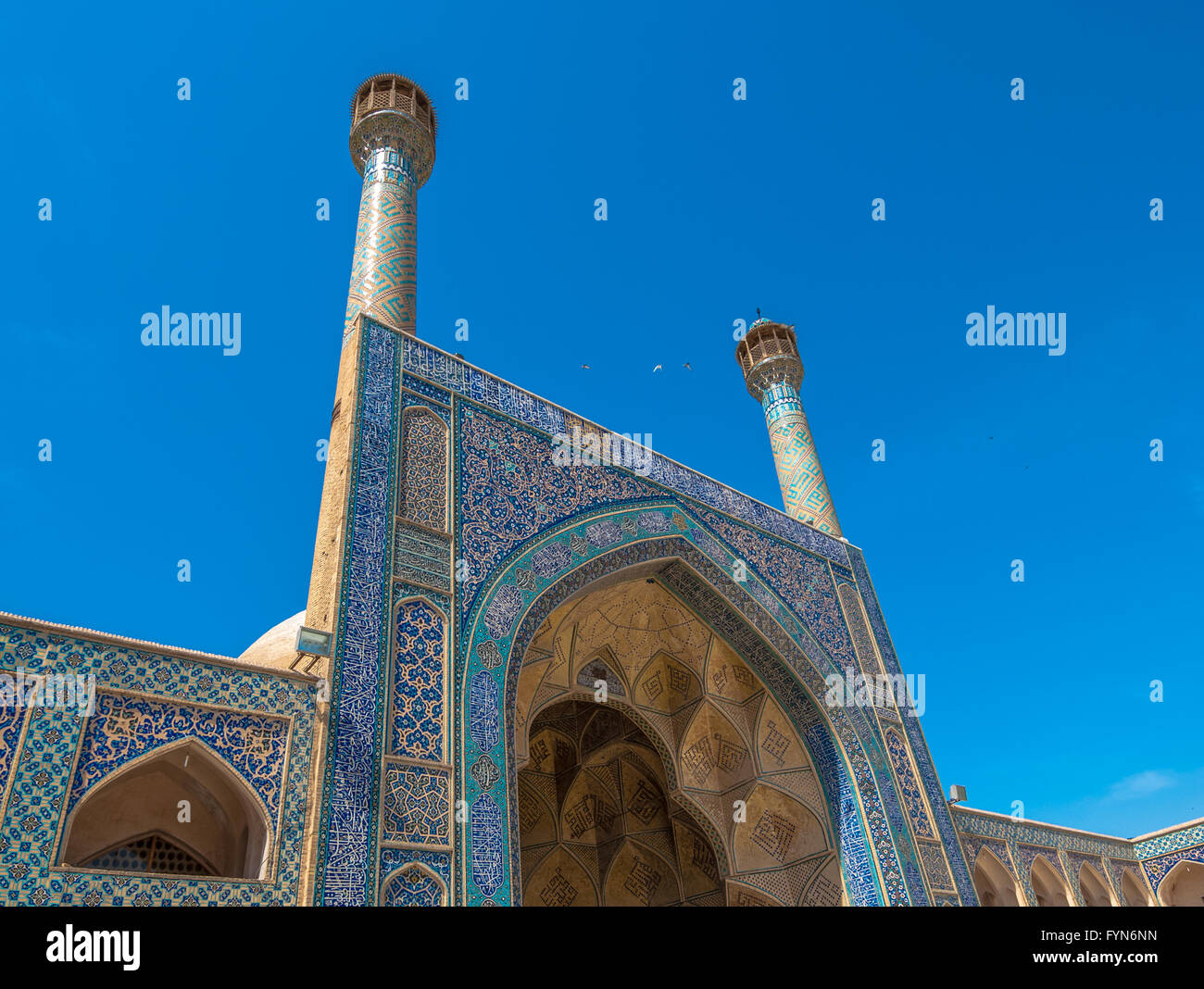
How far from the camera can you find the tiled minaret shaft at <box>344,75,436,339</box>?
7551 millimetres

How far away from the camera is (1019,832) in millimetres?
10461

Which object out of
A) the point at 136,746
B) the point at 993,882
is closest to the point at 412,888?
the point at 136,746

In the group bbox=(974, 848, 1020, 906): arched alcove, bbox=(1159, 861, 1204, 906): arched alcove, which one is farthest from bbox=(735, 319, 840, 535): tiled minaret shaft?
bbox=(1159, 861, 1204, 906): arched alcove

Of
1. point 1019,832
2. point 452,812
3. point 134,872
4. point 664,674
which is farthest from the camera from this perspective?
point 1019,832

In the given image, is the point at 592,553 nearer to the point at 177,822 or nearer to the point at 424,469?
the point at 424,469

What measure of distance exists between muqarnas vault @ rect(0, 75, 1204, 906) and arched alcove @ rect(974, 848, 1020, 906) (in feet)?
0.11

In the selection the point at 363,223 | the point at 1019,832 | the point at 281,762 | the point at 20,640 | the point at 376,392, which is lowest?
the point at 1019,832

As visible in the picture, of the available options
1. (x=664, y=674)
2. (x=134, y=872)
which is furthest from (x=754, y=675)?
(x=134, y=872)

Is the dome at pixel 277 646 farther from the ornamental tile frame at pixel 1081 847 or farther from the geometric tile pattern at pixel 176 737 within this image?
the ornamental tile frame at pixel 1081 847

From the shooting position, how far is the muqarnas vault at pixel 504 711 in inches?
174
